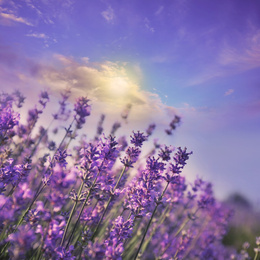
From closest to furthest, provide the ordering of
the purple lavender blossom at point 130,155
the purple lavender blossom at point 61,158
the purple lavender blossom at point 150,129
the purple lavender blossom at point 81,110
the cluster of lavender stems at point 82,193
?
the cluster of lavender stems at point 82,193 → the purple lavender blossom at point 61,158 → the purple lavender blossom at point 130,155 → the purple lavender blossom at point 81,110 → the purple lavender blossom at point 150,129

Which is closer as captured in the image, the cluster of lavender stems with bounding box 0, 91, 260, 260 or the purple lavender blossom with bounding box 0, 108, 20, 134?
the cluster of lavender stems with bounding box 0, 91, 260, 260

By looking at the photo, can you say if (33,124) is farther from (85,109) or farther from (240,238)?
(240,238)

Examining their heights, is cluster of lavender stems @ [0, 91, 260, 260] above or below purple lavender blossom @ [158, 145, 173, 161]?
below

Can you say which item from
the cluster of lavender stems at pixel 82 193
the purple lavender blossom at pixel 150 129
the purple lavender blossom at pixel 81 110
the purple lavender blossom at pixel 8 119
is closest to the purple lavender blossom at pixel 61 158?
the cluster of lavender stems at pixel 82 193

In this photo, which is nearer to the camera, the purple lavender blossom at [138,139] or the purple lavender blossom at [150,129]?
the purple lavender blossom at [138,139]

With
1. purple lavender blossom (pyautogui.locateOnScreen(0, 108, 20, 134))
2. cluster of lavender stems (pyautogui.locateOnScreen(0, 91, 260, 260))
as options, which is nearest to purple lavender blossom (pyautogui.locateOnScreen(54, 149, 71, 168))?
cluster of lavender stems (pyautogui.locateOnScreen(0, 91, 260, 260))

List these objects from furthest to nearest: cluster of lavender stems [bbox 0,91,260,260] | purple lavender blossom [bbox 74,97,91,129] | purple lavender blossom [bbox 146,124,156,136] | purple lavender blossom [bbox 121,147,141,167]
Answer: purple lavender blossom [bbox 146,124,156,136], purple lavender blossom [bbox 74,97,91,129], purple lavender blossom [bbox 121,147,141,167], cluster of lavender stems [bbox 0,91,260,260]

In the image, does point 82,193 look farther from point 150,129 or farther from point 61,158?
point 150,129

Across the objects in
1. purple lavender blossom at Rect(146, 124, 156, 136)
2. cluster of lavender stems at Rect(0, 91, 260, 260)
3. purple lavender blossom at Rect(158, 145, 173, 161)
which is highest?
purple lavender blossom at Rect(146, 124, 156, 136)

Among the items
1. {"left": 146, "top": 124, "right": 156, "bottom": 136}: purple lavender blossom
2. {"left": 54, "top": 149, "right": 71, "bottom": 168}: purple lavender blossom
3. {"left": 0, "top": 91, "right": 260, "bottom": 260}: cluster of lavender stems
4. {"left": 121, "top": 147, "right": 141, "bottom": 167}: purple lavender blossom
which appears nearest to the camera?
{"left": 0, "top": 91, "right": 260, "bottom": 260}: cluster of lavender stems

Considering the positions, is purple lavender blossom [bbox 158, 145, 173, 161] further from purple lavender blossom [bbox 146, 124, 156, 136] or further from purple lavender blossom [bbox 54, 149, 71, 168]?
purple lavender blossom [bbox 146, 124, 156, 136]

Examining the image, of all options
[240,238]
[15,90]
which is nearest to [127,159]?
[15,90]

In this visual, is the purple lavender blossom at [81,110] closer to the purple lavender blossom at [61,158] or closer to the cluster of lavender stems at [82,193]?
the cluster of lavender stems at [82,193]

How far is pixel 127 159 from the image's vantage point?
12.3 feet
